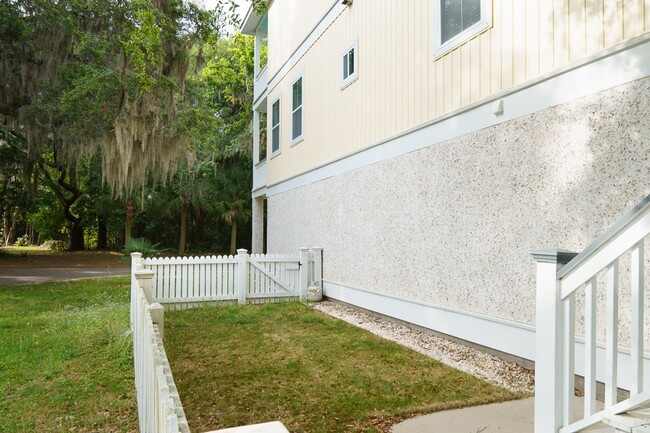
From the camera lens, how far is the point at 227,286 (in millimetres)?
8906

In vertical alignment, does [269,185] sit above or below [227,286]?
above

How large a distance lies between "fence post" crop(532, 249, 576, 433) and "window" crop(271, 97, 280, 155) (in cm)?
1023

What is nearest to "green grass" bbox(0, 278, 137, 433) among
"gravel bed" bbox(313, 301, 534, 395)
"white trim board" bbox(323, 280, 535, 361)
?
"gravel bed" bbox(313, 301, 534, 395)

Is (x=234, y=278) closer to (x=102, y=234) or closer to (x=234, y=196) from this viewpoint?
(x=234, y=196)

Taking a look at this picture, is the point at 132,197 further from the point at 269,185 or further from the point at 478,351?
the point at 478,351

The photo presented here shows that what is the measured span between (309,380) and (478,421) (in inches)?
63.9

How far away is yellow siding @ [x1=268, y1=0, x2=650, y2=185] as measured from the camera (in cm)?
410

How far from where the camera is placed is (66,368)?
15.4 ft

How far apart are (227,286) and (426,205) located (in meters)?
4.58

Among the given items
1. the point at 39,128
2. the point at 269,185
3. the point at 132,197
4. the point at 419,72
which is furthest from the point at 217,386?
the point at 132,197

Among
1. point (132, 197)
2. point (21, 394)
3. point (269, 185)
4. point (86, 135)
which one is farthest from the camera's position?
point (132, 197)

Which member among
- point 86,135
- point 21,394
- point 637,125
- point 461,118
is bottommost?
point 21,394

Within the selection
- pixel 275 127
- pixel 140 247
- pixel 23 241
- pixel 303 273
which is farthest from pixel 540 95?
pixel 23 241

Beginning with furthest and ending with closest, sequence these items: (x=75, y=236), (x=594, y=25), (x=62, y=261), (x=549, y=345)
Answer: (x=75, y=236) → (x=62, y=261) → (x=594, y=25) → (x=549, y=345)
